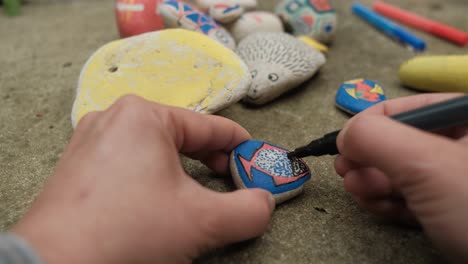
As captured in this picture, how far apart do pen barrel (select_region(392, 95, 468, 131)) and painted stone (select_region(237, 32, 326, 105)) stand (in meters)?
0.34

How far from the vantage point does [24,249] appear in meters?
0.30

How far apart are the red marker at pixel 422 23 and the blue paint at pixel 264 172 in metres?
0.73

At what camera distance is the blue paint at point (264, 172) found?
18.6 inches

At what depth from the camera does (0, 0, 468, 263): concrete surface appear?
0.43 metres

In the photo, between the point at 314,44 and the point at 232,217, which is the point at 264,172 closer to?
the point at 232,217

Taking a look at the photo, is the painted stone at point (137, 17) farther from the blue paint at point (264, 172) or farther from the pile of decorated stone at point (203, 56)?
the blue paint at point (264, 172)

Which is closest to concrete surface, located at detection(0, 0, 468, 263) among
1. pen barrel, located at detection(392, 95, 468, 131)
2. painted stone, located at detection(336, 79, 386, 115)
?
painted stone, located at detection(336, 79, 386, 115)

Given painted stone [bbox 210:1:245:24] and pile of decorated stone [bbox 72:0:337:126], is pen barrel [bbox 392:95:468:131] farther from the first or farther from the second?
painted stone [bbox 210:1:245:24]

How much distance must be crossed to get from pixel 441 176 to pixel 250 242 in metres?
0.20

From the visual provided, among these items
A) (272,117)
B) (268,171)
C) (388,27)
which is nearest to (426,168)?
(268,171)

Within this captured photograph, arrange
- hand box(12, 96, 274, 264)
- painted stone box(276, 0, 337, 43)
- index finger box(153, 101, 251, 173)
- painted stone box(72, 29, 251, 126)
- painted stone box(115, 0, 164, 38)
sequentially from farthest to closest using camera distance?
painted stone box(276, 0, 337, 43) < painted stone box(115, 0, 164, 38) < painted stone box(72, 29, 251, 126) < index finger box(153, 101, 251, 173) < hand box(12, 96, 274, 264)

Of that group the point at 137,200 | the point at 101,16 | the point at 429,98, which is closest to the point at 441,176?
the point at 429,98

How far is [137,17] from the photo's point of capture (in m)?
0.82

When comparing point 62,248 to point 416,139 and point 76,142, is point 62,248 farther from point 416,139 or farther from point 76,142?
point 416,139
